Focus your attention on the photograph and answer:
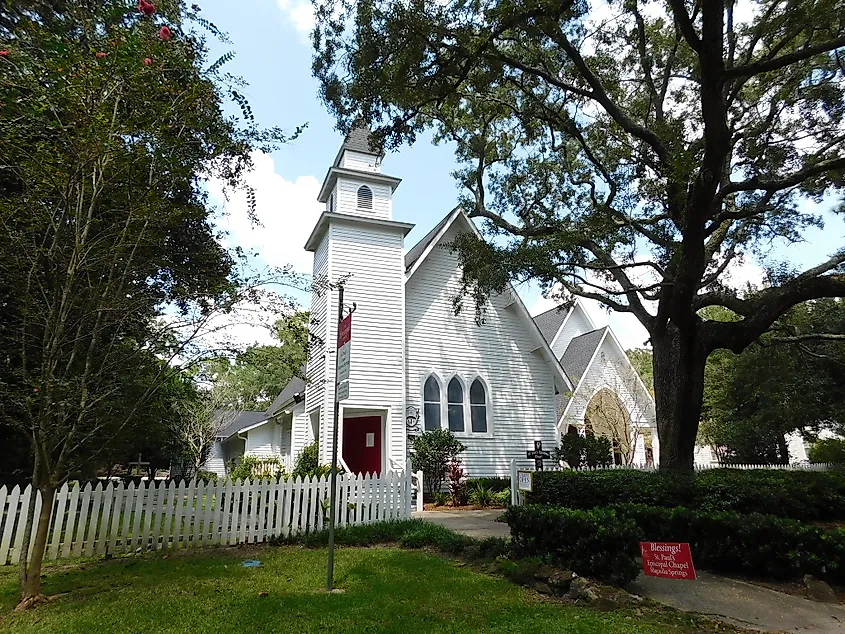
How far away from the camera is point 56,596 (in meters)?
5.50

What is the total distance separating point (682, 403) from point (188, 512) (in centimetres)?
1042

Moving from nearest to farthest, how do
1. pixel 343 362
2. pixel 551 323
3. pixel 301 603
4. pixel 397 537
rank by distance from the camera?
pixel 301 603, pixel 343 362, pixel 397 537, pixel 551 323

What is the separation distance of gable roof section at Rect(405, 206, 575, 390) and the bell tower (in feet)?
2.60

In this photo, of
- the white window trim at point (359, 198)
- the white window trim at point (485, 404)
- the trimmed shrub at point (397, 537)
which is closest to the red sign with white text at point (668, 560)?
the trimmed shrub at point (397, 537)

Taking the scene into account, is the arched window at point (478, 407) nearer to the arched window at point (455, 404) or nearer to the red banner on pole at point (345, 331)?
the arched window at point (455, 404)

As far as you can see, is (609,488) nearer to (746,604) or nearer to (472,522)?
(472,522)

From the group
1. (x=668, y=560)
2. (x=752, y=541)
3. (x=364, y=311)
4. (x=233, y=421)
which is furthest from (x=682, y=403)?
(x=233, y=421)

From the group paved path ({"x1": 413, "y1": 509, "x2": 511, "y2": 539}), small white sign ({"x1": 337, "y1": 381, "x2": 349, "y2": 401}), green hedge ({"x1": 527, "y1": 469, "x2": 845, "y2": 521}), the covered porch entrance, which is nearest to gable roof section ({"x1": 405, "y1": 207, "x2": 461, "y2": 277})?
the covered porch entrance

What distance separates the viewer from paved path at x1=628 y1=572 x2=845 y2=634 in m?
4.79

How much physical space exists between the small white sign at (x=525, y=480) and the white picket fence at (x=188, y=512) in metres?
2.60

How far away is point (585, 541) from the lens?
19.6 feet

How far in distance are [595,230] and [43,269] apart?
10780 millimetres

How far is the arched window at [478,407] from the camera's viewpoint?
16.8 m

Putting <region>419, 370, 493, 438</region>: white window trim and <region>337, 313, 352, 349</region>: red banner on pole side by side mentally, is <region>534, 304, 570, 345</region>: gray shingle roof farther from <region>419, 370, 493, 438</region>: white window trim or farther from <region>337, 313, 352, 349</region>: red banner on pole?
<region>337, 313, 352, 349</region>: red banner on pole
